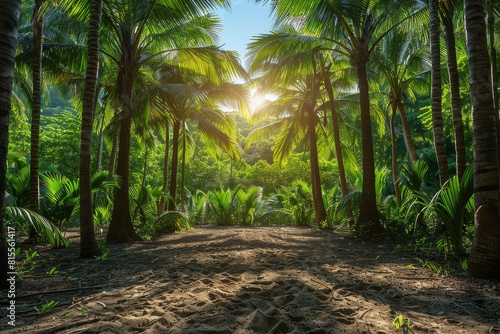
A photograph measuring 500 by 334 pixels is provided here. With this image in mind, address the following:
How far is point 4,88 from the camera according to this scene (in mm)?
3055

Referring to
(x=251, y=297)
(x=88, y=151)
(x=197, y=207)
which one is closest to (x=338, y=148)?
(x=197, y=207)

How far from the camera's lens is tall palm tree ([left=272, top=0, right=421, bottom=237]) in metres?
6.98

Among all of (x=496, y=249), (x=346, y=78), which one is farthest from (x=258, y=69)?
(x=496, y=249)

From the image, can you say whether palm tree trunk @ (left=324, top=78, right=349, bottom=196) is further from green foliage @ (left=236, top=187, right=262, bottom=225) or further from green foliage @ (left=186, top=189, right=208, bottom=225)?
green foliage @ (left=186, top=189, right=208, bottom=225)

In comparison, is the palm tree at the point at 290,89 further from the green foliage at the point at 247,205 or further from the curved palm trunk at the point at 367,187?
the green foliage at the point at 247,205

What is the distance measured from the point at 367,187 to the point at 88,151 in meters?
5.89

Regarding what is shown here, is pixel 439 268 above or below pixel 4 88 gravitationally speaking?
below

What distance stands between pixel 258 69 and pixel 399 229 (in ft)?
19.8

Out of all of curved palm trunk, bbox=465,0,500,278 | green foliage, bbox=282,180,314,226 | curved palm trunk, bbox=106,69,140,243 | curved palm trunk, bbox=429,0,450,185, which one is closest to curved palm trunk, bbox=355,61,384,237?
curved palm trunk, bbox=429,0,450,185

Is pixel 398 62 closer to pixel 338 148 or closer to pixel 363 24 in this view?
pixel 363 24

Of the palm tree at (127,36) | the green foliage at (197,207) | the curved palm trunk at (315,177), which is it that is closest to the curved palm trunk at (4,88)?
the palm tree at (127,36)

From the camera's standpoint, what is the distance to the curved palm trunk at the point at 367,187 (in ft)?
22.8

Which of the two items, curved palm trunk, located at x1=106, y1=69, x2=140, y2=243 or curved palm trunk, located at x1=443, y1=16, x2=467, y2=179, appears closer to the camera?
curved palm trunk, located at x1=443, y1=16, x2=467, y2=179

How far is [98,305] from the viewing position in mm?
2543
